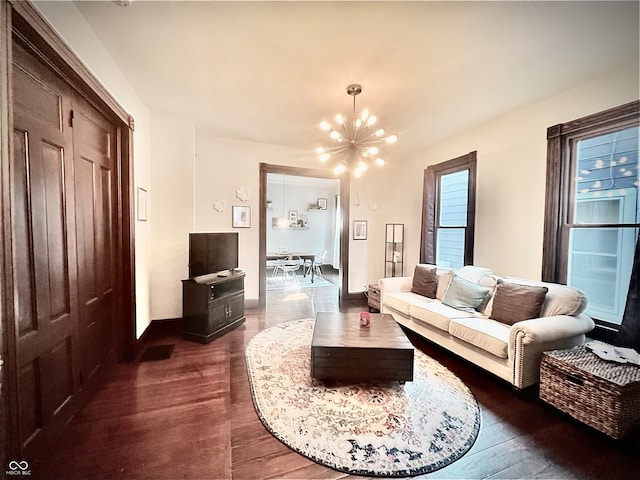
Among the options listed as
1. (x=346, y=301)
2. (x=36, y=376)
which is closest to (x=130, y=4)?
(x=36, y=376)

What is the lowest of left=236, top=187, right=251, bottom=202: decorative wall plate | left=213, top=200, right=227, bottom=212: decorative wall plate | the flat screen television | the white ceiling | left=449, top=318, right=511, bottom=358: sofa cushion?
left=449, top=318, right=511, bottom=358: sofa cushion

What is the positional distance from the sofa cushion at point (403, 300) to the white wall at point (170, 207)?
9.69 feet

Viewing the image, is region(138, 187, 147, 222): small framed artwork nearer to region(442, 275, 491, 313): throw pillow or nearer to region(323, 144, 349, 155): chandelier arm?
region(323, 144, 349, 155): chandelier arm

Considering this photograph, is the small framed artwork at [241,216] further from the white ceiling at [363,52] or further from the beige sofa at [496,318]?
the beige sofa at [496,318]

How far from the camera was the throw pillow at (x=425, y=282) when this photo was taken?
3.78m

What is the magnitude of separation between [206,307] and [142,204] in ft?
4.78

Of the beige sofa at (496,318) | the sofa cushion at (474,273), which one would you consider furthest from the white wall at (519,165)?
the beige sofa at (496,318)

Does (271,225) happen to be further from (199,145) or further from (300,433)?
(300,433)

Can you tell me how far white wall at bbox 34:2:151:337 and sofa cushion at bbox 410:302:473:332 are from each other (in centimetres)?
333

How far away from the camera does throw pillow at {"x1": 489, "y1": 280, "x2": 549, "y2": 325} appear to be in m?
2.60

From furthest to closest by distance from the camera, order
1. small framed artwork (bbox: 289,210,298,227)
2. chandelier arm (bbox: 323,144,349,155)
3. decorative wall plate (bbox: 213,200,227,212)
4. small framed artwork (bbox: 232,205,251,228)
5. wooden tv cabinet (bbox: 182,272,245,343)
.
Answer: small framed artwork (bbox: 289,210,298,227) < small framed artwork (bbox: 232,205,251,228) < decorative wall plate (bbox: 213,200,227,212) < wooden tv cabinet (bbox: 182,272,245,343) < chandelier arm (bbox: 323,144,349,155)

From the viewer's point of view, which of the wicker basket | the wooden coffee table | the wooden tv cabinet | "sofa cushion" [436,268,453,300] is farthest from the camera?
"sofa cushion" [436,268,453,300]

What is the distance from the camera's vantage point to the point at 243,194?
4.50 metres

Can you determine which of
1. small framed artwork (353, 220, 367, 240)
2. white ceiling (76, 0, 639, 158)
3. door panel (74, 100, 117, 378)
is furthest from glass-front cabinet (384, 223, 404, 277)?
door panel (74, 100, 117, 378)
